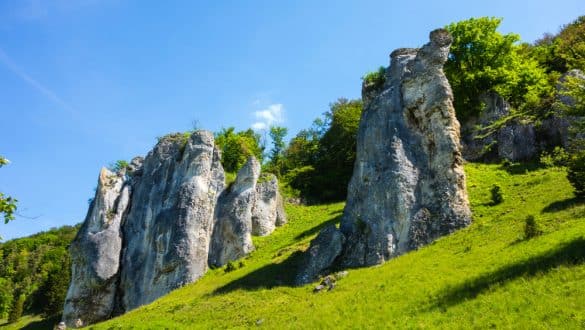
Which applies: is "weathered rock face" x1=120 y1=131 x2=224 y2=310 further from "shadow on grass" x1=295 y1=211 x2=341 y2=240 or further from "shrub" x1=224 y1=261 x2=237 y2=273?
"shadow on grass" x1=295 y1=211 x2=341 y2=240

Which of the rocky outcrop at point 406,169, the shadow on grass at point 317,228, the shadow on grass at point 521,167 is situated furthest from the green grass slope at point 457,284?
the shadow on grass at point 317,228

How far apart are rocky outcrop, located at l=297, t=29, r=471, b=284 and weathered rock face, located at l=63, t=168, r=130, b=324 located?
2242 centimetres

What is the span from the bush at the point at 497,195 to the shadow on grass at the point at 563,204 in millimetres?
3931

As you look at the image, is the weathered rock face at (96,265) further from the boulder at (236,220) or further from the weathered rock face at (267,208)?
the weathered rock face at (267,208)

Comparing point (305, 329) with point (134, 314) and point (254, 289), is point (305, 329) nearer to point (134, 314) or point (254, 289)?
point (254, 289)

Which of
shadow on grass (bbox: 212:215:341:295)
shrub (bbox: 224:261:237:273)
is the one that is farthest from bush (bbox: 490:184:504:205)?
shrub (bbox: 224:261:237:273)

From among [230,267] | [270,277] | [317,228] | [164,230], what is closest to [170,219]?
[164,230]

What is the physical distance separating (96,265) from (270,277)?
803 inches

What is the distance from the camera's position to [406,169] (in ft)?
115

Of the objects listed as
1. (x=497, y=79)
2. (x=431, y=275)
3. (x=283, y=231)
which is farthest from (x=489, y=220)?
(x=497, y=79)

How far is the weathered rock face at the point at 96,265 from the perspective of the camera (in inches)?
1868

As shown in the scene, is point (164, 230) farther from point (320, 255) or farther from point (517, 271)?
point (517, 271)

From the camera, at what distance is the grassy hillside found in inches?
731

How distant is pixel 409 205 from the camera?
110ft
